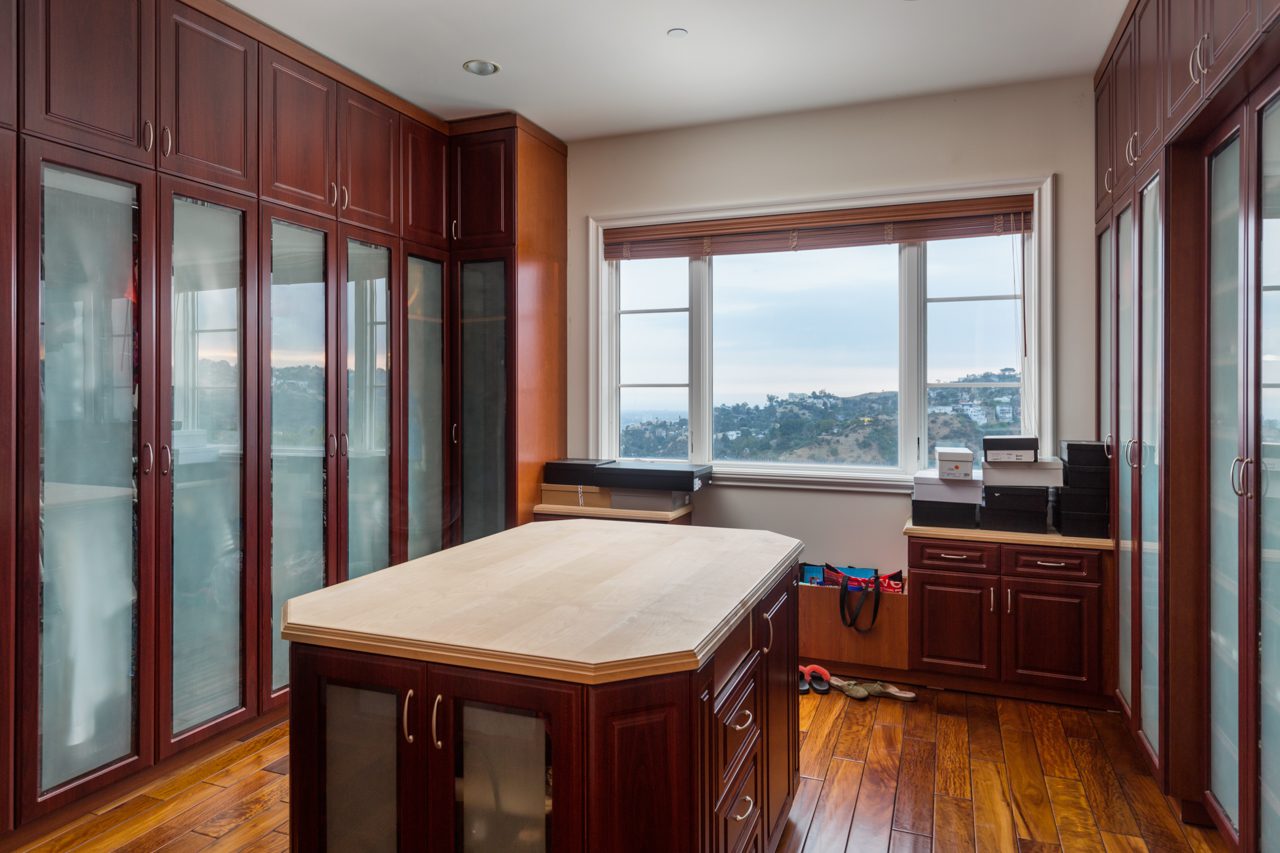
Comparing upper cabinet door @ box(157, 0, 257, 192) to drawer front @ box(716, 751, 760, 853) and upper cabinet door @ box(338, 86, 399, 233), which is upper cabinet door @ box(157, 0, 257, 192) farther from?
drawer front @ box(716, 751, 760, 853)

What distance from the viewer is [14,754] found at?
87.0 inches

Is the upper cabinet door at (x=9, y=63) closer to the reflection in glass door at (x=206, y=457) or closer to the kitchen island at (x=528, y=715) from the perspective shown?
the reflection in glass door at (x=206, y=457)

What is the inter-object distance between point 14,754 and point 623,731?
1972mm

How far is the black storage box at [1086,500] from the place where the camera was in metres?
3.14

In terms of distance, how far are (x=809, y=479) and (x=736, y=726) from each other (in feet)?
7.69

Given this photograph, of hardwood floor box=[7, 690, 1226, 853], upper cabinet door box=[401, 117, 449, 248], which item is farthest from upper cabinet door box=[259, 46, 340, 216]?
hardwood floor box=[7, 690, 1226, 853]

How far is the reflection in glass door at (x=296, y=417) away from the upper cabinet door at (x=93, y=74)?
0.62 metres

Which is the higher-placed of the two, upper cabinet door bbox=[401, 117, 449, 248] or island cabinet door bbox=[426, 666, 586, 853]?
upper cabinet door bbox=[401, 117, 449, 248]

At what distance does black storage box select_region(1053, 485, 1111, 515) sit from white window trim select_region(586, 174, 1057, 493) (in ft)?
1.26

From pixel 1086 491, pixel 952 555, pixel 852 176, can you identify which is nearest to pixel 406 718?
pixel 952 555

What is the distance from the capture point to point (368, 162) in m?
3.52

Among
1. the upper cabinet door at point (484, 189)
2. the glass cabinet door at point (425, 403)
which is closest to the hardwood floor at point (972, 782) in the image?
the glass cabinet door at point (425, 403)

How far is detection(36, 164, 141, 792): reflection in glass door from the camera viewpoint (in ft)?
7.57

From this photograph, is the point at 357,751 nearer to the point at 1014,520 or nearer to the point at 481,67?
the point at 1014,520
